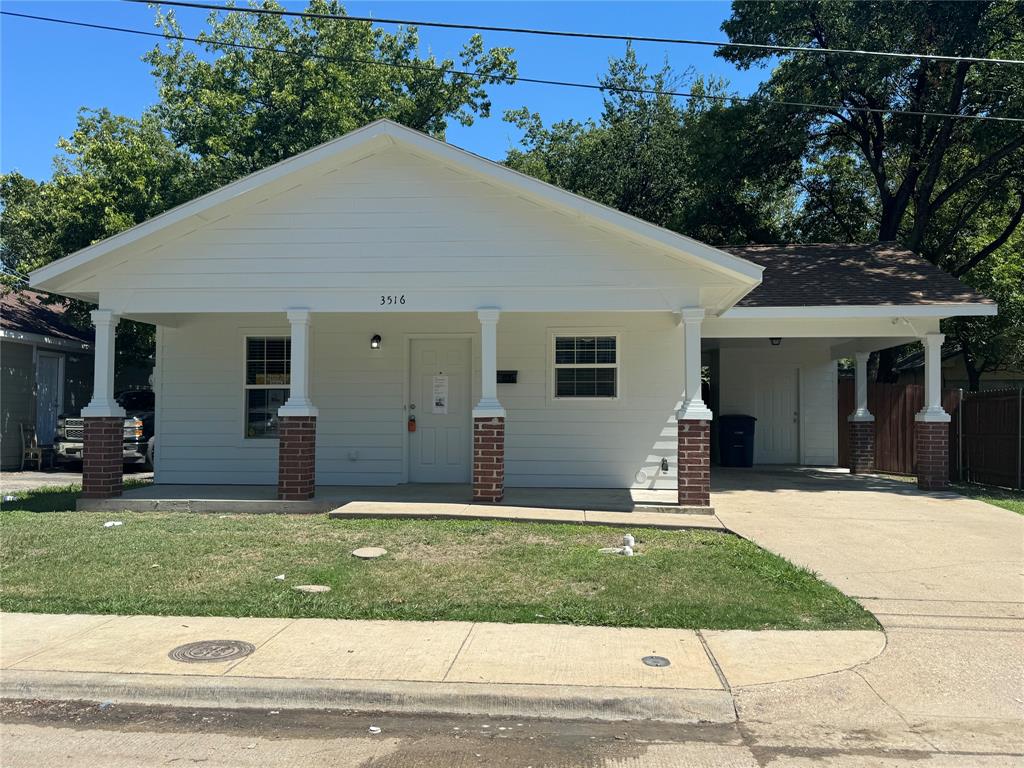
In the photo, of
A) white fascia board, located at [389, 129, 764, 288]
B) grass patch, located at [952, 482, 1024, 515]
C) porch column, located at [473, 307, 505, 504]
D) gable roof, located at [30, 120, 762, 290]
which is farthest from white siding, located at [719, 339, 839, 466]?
porch column, located at [473, 307, 505, 504]

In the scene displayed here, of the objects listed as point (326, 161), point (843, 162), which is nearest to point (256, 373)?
point (326, 161)

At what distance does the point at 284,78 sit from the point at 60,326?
355 inches

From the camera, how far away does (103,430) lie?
433 inches

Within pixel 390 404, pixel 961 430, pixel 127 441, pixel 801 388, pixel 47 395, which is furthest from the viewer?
pixel 47 395

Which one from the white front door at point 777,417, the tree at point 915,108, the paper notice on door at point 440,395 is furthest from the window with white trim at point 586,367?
the tree at point 915,108

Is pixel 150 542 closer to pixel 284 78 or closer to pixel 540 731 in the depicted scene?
pixel 540 731

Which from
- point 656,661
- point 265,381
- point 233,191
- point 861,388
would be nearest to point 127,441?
point 265,381

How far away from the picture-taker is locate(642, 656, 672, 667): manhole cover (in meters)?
5.28

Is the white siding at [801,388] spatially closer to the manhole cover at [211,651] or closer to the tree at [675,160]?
the tree at [675,160]

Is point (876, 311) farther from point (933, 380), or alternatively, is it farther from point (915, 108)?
point (915, 108)

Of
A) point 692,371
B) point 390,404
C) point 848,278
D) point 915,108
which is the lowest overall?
point 390,404

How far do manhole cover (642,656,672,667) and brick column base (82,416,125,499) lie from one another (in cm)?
846

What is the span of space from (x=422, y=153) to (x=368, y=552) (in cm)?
543

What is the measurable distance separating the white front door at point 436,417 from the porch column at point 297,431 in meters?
2.26
